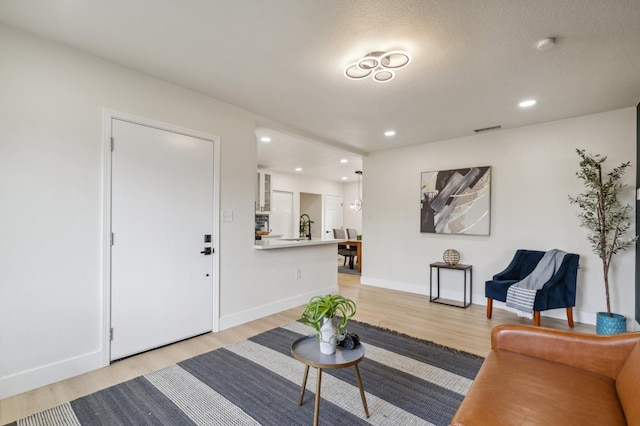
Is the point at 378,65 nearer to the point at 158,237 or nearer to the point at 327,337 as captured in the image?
the point at 327,337

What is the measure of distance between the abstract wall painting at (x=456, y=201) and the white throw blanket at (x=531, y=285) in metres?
0.84

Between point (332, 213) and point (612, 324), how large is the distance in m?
7.49

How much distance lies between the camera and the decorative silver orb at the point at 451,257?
4383 millimetres

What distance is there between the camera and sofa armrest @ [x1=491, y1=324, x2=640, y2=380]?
1493mm

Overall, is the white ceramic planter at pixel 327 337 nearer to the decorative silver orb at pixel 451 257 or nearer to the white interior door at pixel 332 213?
the decorative silver orb at pixel 451 257

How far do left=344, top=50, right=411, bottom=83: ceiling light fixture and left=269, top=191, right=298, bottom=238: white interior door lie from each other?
19.4 feet

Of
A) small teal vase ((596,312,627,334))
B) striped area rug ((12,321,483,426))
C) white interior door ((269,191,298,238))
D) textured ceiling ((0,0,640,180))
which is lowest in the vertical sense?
striped area rug ((12,321,483,426))

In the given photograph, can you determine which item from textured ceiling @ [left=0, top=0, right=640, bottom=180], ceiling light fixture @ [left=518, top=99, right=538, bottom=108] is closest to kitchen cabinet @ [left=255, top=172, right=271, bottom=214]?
textured ceiling @ [left=0, top=0, right=640, bottom=180]

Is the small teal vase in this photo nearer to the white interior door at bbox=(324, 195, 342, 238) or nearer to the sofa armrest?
the sofa armrest

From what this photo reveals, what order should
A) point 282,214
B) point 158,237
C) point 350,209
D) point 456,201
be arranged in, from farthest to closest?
1. point 350,209
2. point 282,214
3. point 456,201
4. point 158,237

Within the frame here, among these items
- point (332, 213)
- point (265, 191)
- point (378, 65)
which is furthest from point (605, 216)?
point (332, 213)

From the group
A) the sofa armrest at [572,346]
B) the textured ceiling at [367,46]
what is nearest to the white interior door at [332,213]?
the textured ceiling at [367,46]

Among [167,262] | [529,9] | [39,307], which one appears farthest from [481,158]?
[39,307]

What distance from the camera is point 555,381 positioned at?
4.65 feet
